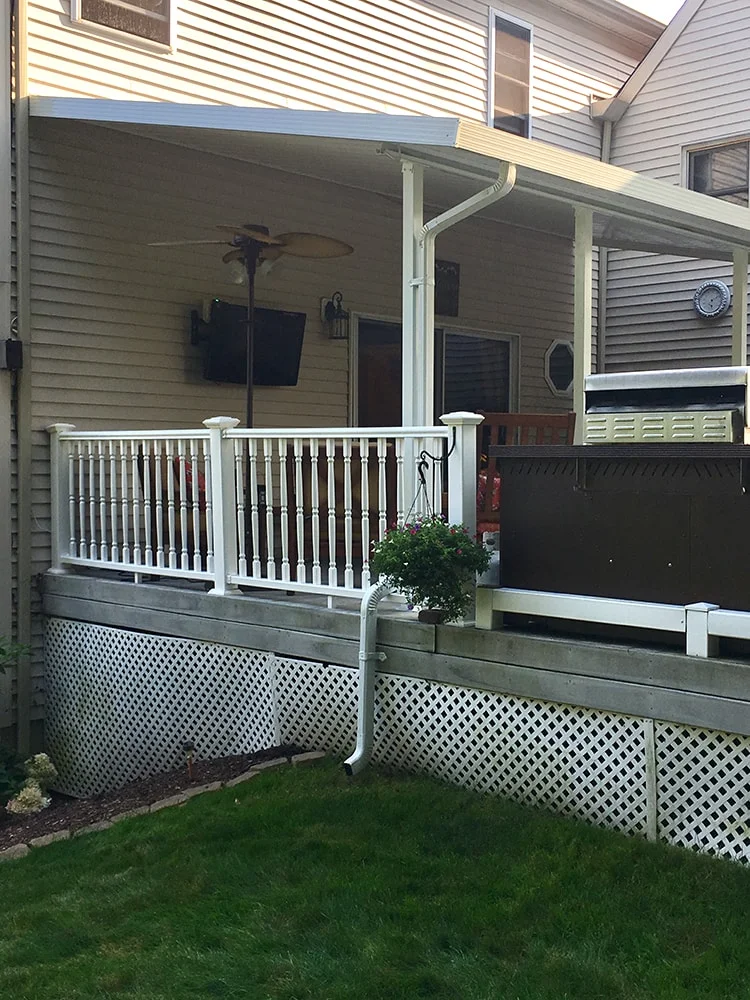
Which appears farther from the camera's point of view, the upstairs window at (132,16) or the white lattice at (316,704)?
the upstairs window at (132,16)

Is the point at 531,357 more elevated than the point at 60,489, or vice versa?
the point at 531,357

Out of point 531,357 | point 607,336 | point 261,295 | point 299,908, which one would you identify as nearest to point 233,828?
point 299,908

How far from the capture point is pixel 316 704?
17.4 ft

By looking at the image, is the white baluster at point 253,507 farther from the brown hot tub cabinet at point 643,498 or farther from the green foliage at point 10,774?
the green foliage at point 10,774

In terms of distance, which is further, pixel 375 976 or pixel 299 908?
pixel 299 908

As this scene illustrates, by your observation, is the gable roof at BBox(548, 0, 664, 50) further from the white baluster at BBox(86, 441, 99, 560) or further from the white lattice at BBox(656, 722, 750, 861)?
the white lattice at BBox(656, 722, 750, 861)

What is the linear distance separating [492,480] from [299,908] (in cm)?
241

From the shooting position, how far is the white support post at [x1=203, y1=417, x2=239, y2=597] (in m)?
5.78

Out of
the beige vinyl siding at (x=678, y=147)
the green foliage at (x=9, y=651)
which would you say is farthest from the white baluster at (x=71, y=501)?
the beige vinyl siding at (x=678, y=147)

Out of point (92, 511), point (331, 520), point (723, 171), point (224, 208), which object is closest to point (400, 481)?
point (331, 520)

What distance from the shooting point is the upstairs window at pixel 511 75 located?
384 inches

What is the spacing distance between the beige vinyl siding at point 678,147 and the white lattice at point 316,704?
19.1 feet

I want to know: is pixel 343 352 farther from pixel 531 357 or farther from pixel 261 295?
pixel 531 357

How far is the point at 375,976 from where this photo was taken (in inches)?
125
